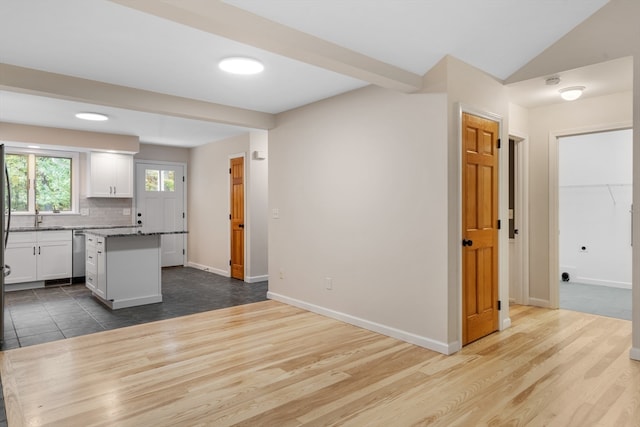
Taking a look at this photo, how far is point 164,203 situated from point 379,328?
19.1 ft

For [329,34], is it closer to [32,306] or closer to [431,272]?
[431,272]

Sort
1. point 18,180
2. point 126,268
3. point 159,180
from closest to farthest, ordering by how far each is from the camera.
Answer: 1. point 126,268
2. point 18,180
3. point 159,180

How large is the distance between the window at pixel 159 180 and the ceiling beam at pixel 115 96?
378 cm

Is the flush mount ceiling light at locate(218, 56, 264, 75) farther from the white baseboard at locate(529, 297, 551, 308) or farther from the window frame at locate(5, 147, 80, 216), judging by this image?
the window frame at locate(5, 147, 80, 216)

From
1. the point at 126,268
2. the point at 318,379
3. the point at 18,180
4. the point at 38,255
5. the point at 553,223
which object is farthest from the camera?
the point at 18,180

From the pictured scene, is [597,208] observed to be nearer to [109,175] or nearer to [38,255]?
[109,175]

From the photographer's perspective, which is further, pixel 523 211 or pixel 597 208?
pixel 597 208

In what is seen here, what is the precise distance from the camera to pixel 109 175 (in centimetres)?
698

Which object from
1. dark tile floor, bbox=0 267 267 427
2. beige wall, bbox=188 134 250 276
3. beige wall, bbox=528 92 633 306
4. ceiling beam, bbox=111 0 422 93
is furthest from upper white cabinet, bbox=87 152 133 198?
beige wall, bbox=528 92 633 306

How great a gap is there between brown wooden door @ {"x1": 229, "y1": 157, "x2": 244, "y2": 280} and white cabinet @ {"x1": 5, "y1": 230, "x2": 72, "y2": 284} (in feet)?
8.72

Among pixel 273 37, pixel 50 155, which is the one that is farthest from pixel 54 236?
pixel 273 37

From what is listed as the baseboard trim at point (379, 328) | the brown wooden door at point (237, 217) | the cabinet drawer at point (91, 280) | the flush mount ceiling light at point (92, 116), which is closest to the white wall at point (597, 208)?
the baseboard trim at point (379, 328)

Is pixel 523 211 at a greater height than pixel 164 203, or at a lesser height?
lesser

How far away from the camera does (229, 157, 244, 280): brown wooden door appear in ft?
22.0
